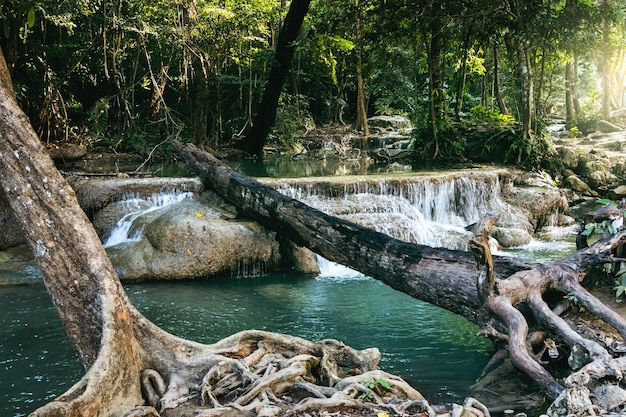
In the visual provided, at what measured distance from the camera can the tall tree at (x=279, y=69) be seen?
1417cm

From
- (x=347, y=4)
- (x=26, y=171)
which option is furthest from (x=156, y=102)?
(x=26, y=171)

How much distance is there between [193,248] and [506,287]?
5597mm

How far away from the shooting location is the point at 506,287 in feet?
15.4

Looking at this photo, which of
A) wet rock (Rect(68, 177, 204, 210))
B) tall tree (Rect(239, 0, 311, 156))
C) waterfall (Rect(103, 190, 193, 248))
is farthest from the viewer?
tall tree (Rect(239, 0, 311, 156))

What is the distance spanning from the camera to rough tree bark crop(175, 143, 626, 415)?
3.82 metres

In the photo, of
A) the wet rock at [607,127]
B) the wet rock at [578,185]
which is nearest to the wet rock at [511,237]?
the wet rock at [578,185]

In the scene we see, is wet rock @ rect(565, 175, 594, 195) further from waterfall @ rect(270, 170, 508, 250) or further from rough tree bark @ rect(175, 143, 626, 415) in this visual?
rough tree bark @ rect(175, 143, 626, 415)

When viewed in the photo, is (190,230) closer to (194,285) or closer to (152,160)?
(194,285)

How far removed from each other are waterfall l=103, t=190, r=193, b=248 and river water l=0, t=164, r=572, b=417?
1.25 meters

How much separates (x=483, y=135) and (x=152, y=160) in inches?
379

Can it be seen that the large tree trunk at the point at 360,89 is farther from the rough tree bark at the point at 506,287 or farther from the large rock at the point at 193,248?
the rough tree bark at the point at 506,287

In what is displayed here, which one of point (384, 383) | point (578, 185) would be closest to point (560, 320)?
point (384, 383)

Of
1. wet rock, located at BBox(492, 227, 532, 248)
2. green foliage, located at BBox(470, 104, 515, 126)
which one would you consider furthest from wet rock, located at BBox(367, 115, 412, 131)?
wet rock, located at BBox(492, 227, 532, 248)

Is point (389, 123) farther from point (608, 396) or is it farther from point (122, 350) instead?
point (122, 350)
